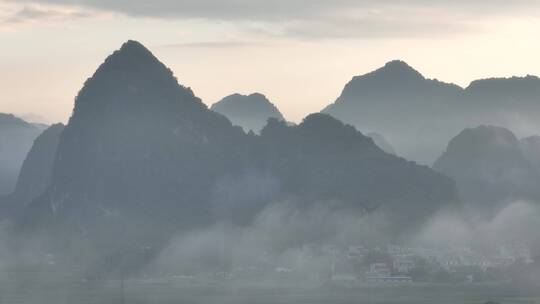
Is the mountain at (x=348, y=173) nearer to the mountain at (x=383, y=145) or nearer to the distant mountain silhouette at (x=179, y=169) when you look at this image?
the distant mountain silhouette at (x=179, y=169)

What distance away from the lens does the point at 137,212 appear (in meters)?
139

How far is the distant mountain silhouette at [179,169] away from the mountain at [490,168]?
16120 millimetres

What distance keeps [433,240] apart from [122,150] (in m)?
26.0

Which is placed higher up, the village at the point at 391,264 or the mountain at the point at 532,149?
the mountain at the point at 532,149

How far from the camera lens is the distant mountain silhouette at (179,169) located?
139500 mm

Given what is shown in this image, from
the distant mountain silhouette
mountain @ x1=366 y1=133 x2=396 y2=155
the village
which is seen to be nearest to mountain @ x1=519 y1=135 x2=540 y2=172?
mountain @ x1=366 y1=133 x2=396 y2=155

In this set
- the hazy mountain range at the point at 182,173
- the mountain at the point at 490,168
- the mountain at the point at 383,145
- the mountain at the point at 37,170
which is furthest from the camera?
the mountain at the point at 383,145

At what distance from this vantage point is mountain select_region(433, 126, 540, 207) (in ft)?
524

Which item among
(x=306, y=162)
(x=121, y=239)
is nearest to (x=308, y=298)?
(x=121, y=239)

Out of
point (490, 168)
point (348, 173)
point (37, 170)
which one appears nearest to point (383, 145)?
point (490, 168)

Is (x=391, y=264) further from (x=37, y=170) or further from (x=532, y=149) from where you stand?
(x=37, y=170)

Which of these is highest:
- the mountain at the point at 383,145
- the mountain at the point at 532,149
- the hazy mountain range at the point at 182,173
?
the mountain at the point at 383,145

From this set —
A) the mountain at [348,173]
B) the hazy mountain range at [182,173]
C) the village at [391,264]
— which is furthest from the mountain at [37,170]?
the village at [391,264]

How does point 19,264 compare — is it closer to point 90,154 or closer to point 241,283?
point 90,154
